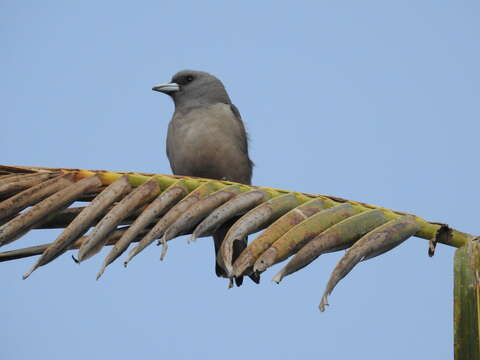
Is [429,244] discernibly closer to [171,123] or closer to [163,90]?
[171,123]

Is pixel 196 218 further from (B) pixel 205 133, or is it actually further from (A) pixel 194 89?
(A) pixel 194 89

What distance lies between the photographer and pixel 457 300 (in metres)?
2.32

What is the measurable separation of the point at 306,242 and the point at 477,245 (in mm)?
613

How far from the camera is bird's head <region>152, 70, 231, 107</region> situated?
696 centimetres

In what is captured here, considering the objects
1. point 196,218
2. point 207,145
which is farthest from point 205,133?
point 196,218

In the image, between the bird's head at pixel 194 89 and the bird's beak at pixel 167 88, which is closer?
the bird's head at pixel 194 89

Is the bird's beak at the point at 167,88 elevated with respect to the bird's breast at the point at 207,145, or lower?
elevated

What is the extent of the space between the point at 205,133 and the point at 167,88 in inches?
40.7

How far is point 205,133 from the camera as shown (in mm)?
6344

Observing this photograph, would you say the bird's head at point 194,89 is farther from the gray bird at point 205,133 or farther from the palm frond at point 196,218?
the palm frond at point 196,218

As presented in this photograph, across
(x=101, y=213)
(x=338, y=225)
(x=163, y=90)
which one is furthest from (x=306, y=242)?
(x=163, y=90)

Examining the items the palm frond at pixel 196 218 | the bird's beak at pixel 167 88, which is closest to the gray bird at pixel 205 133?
the bird's beak at pixel 167 88

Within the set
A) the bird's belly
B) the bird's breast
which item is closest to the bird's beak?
the bird's breast

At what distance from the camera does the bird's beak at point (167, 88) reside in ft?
23.4
